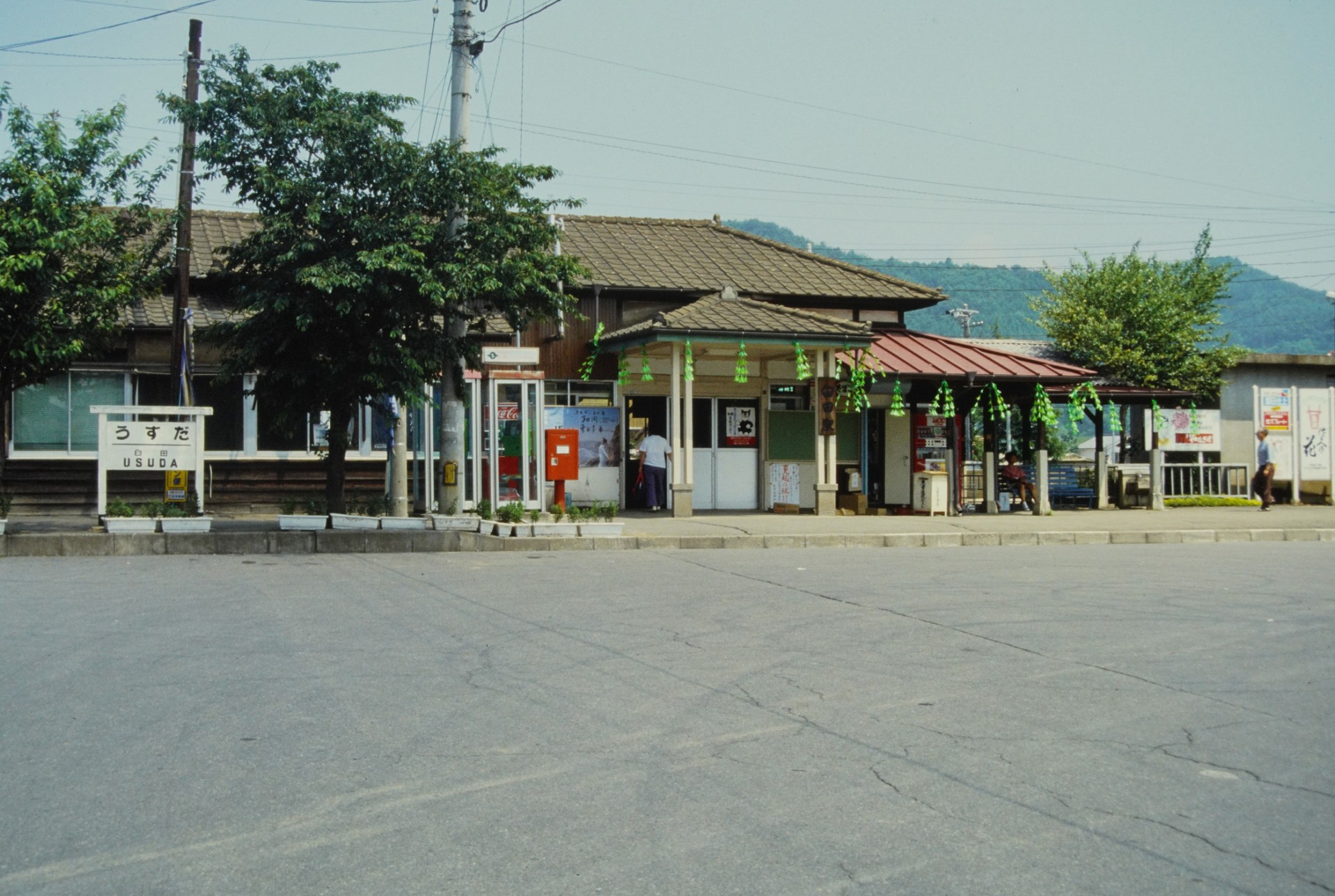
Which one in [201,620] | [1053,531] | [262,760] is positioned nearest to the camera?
[262,760]

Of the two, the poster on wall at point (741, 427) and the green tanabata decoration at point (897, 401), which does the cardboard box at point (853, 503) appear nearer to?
the green tanabata decoration at point (897, 401)

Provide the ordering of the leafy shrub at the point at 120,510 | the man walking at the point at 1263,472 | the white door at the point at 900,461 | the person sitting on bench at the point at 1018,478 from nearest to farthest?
the leafy shrub at the point at 120,510
the person sitting on bench at the point at 1018,478
the white door at the point at 900,461
the man walking at the point at 1263,472

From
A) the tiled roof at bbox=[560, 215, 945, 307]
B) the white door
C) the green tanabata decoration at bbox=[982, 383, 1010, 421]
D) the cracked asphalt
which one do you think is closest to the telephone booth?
the tiled roof at bbox=[560, 215, 945, 307]

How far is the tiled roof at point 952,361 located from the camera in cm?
2191

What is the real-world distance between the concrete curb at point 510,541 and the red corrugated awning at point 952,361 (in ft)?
13.0

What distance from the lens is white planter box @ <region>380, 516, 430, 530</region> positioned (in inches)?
653

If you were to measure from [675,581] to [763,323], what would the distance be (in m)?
8.96

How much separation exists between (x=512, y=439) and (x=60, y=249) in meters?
7.16

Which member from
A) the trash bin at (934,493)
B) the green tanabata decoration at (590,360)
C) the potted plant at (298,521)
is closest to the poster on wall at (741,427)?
the green tanabata decoration at (590,360)

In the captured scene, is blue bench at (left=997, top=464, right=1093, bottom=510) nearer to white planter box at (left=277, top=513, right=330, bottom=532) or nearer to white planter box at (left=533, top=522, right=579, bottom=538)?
white planter box at (left=533, top=522, right=579, bottom=538)

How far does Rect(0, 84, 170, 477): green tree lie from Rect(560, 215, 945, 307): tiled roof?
8206 millimetres

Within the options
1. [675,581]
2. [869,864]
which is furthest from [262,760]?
[675,581]

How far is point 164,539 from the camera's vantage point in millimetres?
15273

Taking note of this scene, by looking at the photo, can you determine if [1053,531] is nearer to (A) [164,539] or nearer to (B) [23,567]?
(A) [164,539]
